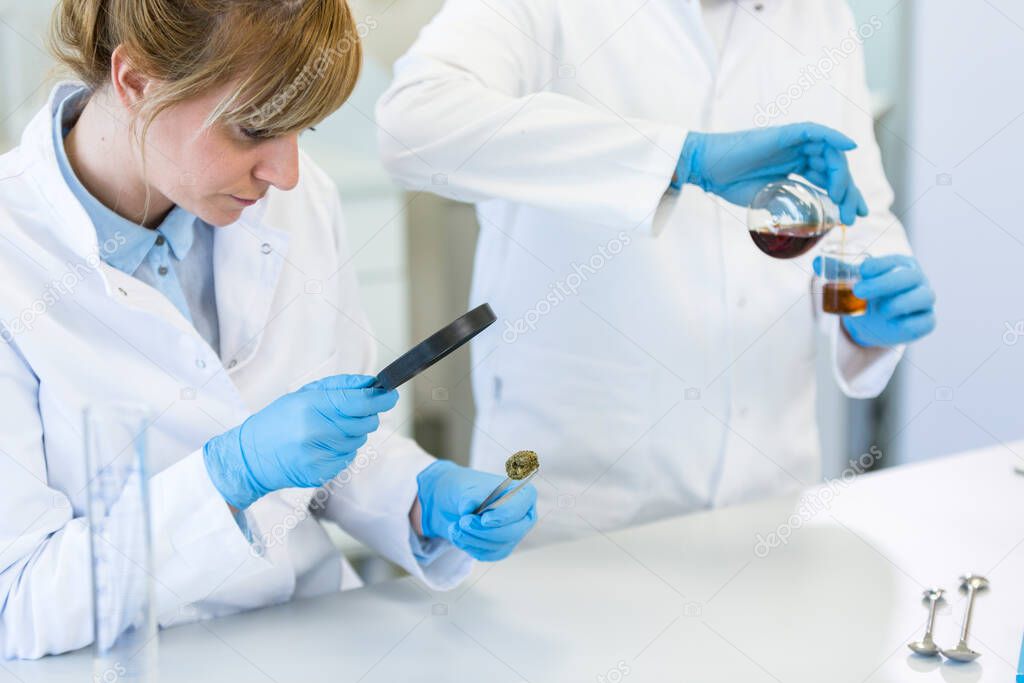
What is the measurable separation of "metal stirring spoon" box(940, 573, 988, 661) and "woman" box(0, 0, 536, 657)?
530 mm

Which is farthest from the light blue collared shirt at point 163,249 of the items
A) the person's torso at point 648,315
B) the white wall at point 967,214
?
the white wall at point 967,214

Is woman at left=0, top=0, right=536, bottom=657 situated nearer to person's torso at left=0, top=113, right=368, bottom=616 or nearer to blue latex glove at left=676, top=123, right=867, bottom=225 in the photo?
person's torso at left=0, top=113, right=368, bottom=616

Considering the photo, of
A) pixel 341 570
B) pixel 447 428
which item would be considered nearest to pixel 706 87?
pixel 341 570

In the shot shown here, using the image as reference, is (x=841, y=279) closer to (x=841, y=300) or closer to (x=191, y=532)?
(x=841, y=300)

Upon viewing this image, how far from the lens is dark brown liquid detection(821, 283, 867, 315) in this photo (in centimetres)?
179

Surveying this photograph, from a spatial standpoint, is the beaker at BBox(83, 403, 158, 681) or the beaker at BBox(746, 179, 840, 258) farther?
the beaker at BBox(746, 179, 840, 258)

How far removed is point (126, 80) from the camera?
125cm

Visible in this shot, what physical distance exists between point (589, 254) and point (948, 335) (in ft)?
5.87

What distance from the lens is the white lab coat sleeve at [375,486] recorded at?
4.82 ft

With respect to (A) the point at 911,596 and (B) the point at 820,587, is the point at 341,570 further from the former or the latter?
(A) the point at 911,596

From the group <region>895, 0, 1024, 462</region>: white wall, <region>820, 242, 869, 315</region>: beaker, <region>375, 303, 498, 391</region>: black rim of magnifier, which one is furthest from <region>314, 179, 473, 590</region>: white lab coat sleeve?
<region>895, 0, 1024, 462</region>: white wall

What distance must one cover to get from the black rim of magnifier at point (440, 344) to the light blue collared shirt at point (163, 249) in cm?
42

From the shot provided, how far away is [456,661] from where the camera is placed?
1268mm

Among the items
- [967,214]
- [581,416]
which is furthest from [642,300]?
[967,214]
